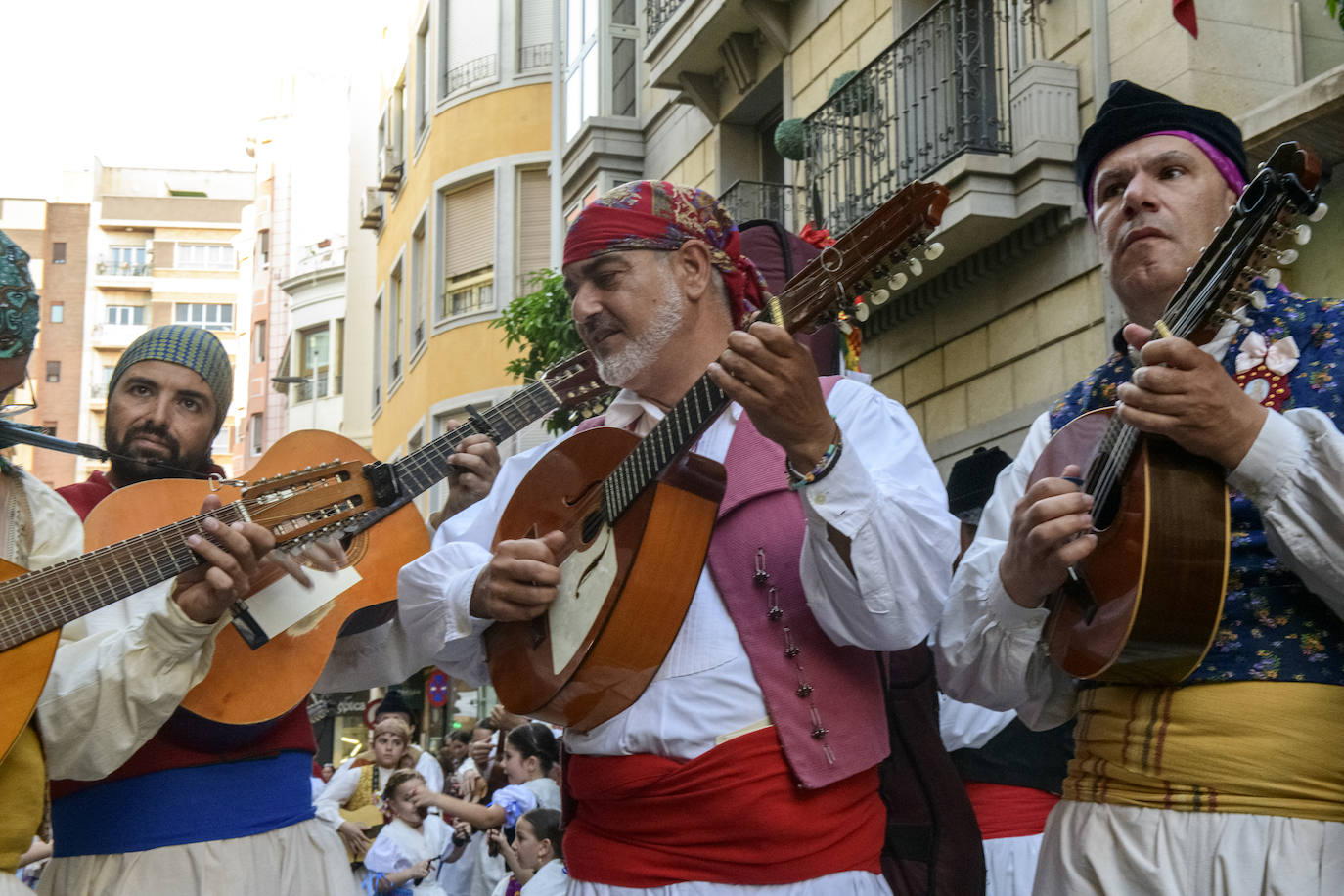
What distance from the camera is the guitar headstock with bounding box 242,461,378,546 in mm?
Answer: 3643

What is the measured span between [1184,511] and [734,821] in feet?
3.36

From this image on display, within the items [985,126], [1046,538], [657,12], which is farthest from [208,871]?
[657,12]

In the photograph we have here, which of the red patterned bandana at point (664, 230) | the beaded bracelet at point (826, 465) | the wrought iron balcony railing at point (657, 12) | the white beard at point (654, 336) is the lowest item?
the beaded bracelet at point (826, 465)

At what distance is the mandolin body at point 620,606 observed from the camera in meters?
3.08

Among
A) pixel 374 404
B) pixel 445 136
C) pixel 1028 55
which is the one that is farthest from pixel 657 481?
pixel 374 404

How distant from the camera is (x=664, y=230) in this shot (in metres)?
3.58

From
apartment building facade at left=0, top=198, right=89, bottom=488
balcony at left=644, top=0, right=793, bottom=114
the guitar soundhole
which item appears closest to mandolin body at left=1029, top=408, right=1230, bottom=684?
the guitar soundhole

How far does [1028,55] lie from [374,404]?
73.2 feet

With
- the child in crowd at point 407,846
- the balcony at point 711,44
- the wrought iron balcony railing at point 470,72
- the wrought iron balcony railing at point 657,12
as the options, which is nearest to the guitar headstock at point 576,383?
the child in crowd at point 407,846

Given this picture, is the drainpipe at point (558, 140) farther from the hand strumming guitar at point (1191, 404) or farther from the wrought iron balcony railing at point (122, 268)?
the wrought iron balcony railing at point (122, 268)

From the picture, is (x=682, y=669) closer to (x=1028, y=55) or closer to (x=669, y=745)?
(x=669, y=745)

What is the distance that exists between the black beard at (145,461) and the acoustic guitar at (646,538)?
1.42 m

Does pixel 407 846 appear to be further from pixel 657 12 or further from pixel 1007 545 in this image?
pixel 657 12

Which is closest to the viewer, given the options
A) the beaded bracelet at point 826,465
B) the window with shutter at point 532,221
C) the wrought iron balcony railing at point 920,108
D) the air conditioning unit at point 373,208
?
the beaded bracelet at point 826,465
